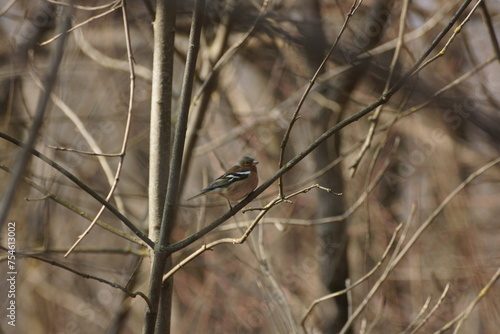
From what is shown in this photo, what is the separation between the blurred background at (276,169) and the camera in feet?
17.8

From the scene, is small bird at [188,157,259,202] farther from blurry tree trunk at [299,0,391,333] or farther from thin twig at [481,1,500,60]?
blurry tree trunk at [299,0,391,333]

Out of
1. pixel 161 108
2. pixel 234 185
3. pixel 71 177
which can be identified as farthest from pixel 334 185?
pixel 71 177

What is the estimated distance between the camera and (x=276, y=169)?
29.6 ft

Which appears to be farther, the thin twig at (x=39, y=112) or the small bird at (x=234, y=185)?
the small bird at (x=234, y=185)

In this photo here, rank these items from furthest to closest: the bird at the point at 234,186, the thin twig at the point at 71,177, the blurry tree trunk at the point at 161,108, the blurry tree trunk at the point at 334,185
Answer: the blurry tree trunk at the point at 334,185, the bird at the point at 234,186, the blurry tree trunk at the point at 161,108, the thin twig at the point at 71,177

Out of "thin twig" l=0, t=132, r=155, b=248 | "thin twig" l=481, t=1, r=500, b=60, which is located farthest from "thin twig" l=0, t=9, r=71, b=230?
"thin twig" l=481, t=1, r=500, b=60

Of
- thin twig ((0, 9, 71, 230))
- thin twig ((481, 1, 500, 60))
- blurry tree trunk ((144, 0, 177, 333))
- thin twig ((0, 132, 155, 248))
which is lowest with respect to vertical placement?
thin twig ((0, 9, 71, 230))

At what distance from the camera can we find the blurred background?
5.44m

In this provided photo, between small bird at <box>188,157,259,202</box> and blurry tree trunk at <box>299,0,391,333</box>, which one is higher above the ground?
blurry tree trunk at <box>299,0,391,333</box>

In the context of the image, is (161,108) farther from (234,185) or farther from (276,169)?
(276,169)

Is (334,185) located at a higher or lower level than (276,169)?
lower

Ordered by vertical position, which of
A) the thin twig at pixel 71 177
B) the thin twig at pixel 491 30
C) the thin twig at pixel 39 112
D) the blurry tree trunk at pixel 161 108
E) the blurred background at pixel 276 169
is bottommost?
the thin twig at pixel 39 112

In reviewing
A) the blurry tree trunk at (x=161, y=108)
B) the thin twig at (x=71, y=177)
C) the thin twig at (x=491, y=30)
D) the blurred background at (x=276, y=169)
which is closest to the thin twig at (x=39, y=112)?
the thin twig at (x=71, y=177)

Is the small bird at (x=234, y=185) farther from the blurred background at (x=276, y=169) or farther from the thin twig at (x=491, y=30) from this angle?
the thin twig at (x=491, y=30)
